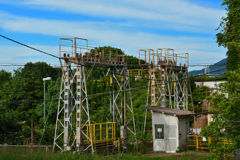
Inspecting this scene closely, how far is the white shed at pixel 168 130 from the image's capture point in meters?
25.7

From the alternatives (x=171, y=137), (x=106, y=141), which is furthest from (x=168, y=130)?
(x=106, y=141)

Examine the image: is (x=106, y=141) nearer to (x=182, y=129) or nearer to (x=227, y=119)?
(x=182, y=129)

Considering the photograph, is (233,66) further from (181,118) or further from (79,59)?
(79,59)

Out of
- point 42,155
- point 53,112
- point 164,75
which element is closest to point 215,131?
point 42,155

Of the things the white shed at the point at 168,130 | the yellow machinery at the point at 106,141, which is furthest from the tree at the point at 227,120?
the yellow machinery at the point at 106,141

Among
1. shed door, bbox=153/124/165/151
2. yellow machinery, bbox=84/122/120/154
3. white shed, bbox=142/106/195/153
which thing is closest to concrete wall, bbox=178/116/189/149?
white shed, bbox=142/106/195/153

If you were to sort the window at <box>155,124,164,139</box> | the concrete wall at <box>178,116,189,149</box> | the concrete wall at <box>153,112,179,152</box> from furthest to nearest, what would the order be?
the window at <box>155,124,164,139</box> < the concrete wall at <box>178,116,189,149</box> < the concrete wall at <box>153,112,179,152</box>

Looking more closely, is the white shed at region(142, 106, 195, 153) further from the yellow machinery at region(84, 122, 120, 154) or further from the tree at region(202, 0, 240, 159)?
the tree at region(202, 0, 240, 159)

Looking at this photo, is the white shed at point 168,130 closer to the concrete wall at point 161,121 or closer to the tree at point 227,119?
the concrete wall at point 161,121

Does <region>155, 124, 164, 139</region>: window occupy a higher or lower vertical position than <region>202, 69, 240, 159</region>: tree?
lower

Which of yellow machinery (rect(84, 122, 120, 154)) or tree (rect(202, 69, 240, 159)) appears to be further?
yellow machinery (rect(84, 122, 120, 154))

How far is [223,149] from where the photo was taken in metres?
15.6

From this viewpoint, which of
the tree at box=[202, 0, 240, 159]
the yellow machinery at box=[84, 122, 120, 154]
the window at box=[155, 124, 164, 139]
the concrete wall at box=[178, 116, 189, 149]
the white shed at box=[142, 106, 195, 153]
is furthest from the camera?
the window at box=[155, 124, 164, 139]

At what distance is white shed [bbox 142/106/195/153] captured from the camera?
1011 inches
